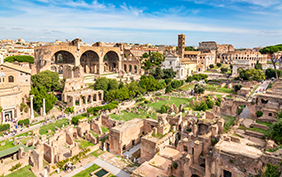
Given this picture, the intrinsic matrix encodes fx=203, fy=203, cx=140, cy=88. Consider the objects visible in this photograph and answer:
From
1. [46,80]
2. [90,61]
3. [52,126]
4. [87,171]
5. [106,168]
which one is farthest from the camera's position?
[90,61]

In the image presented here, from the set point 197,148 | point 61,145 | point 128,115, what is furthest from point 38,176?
point 128,115

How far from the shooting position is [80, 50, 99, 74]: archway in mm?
56969

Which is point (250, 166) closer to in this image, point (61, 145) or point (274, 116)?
point (274, 116)

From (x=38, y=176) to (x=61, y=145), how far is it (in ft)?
15.4

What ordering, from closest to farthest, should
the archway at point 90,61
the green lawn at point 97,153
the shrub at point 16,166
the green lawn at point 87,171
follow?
the green lawn at point 87,171 → the shrub at point 16,166 → the green lawn at point 97,153 → the archway at point 90,61

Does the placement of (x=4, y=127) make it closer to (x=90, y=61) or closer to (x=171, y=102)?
(x=171, y=102)

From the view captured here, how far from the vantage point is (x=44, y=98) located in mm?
28297

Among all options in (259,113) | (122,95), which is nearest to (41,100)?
(122,95)

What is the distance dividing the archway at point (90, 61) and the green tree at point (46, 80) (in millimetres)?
21105

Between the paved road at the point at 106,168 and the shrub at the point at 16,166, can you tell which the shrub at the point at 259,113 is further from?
the shrub at the point at 16,166

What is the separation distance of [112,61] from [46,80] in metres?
30.9

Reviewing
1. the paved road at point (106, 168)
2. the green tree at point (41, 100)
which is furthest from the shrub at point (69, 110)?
the paved road at point (106, 168)

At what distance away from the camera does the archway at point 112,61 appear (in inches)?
2459

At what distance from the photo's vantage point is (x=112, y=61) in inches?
2514
